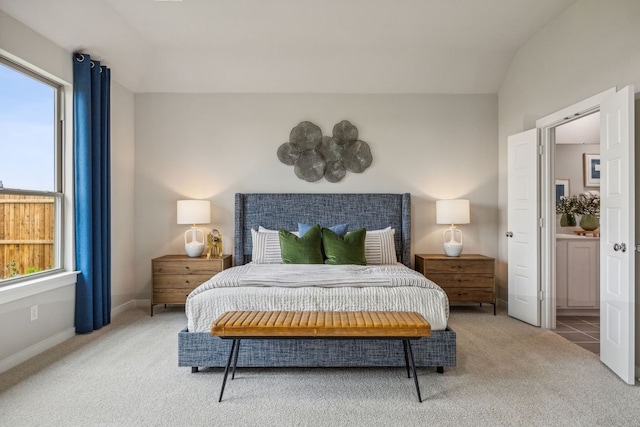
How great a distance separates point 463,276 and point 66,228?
13.5ft

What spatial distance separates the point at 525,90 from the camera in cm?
446

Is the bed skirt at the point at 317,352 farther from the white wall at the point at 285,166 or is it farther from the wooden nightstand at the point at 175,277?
the white wall at the point at 285,166

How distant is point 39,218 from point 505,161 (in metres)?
4.95

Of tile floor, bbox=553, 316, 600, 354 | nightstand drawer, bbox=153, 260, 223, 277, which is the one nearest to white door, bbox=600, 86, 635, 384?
tile floor, bbox=553, 316, 600, 354

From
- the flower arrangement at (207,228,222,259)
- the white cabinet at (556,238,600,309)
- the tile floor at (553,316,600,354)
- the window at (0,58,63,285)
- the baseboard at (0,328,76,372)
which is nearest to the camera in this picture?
the baseboard at (0,328,76,372)

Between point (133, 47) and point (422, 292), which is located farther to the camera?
point (133, 47)

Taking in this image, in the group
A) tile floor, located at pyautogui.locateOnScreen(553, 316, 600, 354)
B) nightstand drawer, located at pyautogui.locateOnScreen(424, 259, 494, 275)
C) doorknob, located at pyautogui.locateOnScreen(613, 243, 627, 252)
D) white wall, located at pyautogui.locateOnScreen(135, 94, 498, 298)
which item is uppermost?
white wall, located at pyautogui.locateOnScreen(135, 94, 498, 298)

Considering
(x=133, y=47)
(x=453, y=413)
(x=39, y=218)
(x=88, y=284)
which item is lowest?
(x=453, y=413)

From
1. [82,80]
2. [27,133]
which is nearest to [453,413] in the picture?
[27,133]

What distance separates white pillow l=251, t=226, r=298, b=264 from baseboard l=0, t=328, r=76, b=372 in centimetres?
187

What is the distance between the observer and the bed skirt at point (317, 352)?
9.39ft

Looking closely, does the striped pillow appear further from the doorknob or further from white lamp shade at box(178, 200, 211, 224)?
the doorknob

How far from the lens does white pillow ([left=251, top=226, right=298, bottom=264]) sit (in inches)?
176

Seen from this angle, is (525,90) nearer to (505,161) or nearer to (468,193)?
(505,161)
